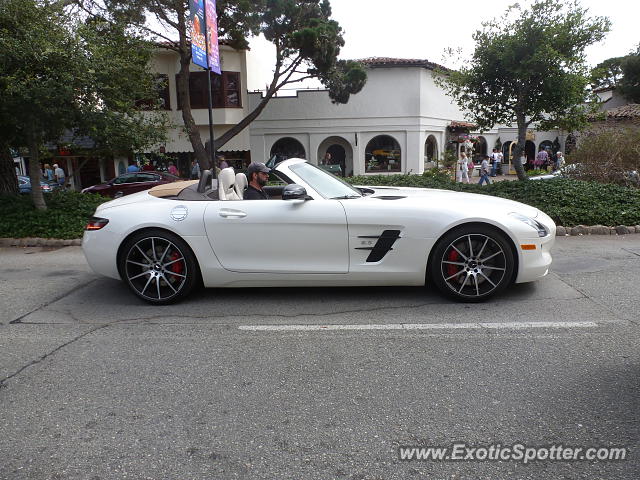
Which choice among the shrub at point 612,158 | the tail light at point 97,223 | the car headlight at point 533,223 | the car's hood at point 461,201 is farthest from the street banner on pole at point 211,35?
the shrub at point 612,158

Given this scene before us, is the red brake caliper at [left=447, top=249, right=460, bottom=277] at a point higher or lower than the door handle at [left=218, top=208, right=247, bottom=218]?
lower

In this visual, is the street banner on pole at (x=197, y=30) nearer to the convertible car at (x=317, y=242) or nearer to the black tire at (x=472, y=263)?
the convertible car at (x=317, y=242)

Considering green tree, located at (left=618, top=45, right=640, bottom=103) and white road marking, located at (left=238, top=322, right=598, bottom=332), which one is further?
green tree, located at (left=618, top=45, right=640, bottom=103)

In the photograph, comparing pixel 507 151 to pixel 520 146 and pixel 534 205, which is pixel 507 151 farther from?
pixel 534 205

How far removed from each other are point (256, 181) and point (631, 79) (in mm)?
36769

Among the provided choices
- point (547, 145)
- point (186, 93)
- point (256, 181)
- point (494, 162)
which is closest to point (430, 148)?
point (494, 162)

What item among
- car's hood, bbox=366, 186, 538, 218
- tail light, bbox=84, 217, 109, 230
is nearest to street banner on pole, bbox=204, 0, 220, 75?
tail light, bbox=84, 217, 109, 230

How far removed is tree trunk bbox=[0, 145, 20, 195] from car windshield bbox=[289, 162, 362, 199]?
345 inches

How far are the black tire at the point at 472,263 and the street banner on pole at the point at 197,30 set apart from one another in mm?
6373

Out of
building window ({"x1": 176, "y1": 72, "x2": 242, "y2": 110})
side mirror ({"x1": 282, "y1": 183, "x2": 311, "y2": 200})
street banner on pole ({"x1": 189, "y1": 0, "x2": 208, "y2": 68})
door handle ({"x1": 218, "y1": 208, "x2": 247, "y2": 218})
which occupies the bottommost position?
door handle ({"x1": 218, "y1": 208, "x2": 247, "y2": 218})

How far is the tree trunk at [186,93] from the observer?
742 inches

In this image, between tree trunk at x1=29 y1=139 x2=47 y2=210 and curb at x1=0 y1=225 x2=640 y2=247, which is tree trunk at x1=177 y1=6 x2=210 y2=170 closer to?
tree trunk at x1=29 y1=139 x2=47 y2=210

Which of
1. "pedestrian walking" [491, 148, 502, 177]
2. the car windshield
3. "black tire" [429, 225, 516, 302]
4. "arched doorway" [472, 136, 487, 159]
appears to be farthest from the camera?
"arched doorway" [472, 136, 487, 159]

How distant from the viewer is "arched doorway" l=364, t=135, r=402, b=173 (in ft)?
86.2
